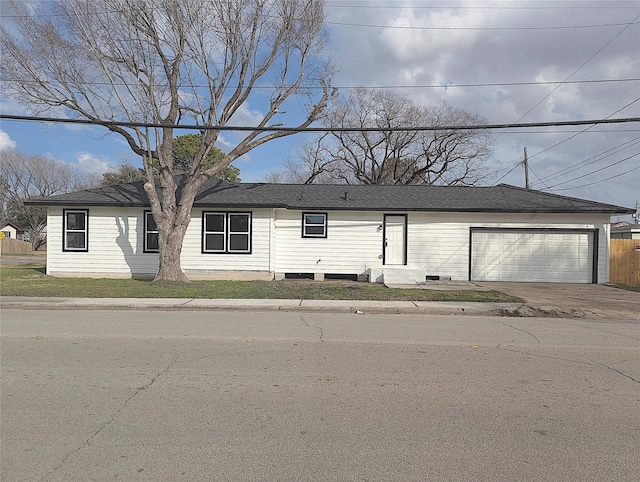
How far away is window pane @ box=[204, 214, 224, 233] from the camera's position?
60.7 ft

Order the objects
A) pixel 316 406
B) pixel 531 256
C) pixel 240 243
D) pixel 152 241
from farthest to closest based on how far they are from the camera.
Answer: pixel 531 256
pixel 152 241
pixel 240 243
pixel 316 406

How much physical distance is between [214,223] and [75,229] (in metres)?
5.78

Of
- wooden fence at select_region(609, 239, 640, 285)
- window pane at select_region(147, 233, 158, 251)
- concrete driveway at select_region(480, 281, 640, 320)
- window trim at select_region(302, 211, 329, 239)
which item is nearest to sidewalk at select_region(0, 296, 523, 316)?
concrete driveway at select_region(480, 281, 640, 320)

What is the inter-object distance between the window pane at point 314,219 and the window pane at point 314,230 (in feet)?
0.70

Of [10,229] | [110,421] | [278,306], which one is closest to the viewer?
[110,421]

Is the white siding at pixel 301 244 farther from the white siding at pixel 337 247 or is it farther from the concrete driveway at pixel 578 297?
the concrete driveway at pixel 578 297

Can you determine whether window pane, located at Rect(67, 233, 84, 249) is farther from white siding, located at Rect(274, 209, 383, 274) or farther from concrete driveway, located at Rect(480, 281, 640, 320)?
concrete driveway, located at Rect(480, 281, 640, 320)

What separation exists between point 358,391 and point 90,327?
6141 millimetres

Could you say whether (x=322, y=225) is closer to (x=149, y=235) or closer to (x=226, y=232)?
(x=226, y=232)

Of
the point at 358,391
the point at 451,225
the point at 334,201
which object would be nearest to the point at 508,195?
the point at 451,225

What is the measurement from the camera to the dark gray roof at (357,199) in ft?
59.7

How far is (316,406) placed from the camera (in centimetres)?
469

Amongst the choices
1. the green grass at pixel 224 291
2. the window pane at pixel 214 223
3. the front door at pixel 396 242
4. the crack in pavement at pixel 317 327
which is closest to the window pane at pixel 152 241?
the window pane at pixel 214 223

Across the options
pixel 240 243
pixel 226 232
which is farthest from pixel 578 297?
pixel 226 232
